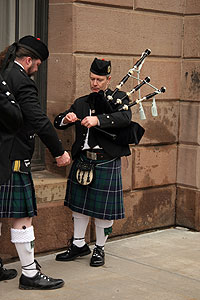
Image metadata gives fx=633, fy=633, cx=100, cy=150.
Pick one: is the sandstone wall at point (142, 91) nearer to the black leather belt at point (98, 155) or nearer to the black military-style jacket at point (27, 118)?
the black leather belt at point (98, 155)

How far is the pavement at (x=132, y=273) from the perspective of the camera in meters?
4.64

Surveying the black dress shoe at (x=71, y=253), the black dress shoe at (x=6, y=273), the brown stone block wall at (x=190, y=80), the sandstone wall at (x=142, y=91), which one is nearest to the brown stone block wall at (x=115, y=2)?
the sandstone wall at (x=142, y=91)

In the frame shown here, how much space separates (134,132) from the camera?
5.20 metres

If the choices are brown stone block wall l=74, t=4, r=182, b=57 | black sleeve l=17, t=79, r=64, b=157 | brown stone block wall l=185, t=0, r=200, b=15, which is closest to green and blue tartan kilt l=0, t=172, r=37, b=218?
black sleeve l=17, t=79, r=64, b=157

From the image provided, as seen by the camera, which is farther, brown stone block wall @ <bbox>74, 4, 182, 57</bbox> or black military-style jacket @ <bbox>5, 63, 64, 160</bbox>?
brown stone block wall @ <bbox>74, 4, 182, 57</bbox>

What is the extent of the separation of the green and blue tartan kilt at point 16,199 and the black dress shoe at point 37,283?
48 centimetres

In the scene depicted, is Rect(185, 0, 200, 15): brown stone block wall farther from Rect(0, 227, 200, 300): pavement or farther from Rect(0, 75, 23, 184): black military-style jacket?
Rect(0, 75, 23, 184): black military-style jacket

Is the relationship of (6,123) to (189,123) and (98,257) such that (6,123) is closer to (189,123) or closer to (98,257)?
(98,257)

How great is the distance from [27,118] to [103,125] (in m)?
0.79

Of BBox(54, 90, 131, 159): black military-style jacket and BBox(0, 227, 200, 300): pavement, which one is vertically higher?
BBox(54, 90, 131, 159): black military-style jacket

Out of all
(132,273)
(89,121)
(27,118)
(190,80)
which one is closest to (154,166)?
(190,80)

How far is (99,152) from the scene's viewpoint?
17.3 feet

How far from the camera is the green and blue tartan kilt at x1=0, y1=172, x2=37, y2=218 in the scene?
4.59m

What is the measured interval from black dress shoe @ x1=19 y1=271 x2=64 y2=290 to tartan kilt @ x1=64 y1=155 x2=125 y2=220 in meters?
0.79
